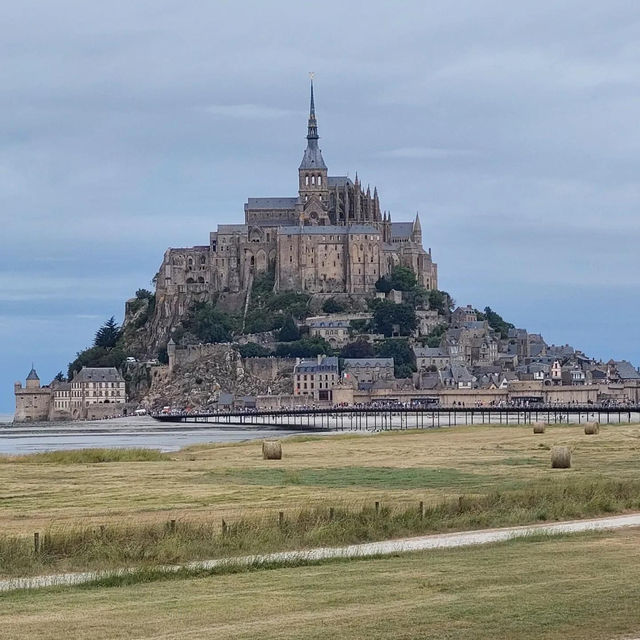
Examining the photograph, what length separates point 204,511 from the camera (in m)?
34.9

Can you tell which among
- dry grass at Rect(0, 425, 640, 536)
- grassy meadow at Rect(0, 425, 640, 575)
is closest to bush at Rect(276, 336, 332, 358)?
dry grass at Rect(0, 425, 640, 536)

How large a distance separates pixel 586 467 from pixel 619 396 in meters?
152

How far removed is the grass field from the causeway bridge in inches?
4435

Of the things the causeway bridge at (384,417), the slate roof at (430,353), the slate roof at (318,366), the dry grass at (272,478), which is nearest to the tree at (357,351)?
the slate roof at (430,353)

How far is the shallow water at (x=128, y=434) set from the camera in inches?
4326

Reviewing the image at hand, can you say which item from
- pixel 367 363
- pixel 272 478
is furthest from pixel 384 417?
pixel 272 478

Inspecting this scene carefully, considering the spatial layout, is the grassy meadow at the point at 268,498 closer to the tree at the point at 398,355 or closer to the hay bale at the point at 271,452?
the hay bale at the point at 271,452

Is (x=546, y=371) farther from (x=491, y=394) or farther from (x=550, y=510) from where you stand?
(x=550, y=510)

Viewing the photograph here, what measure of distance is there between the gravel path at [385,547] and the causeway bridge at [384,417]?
4154 inches

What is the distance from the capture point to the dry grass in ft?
117

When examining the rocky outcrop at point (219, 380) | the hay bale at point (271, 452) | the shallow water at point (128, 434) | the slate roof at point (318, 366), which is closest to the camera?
the hay bale at point (271, 452)

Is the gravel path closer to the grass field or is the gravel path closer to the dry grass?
the grass field

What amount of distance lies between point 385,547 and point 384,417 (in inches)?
5076

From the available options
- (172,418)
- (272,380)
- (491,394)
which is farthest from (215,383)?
(491,394)
